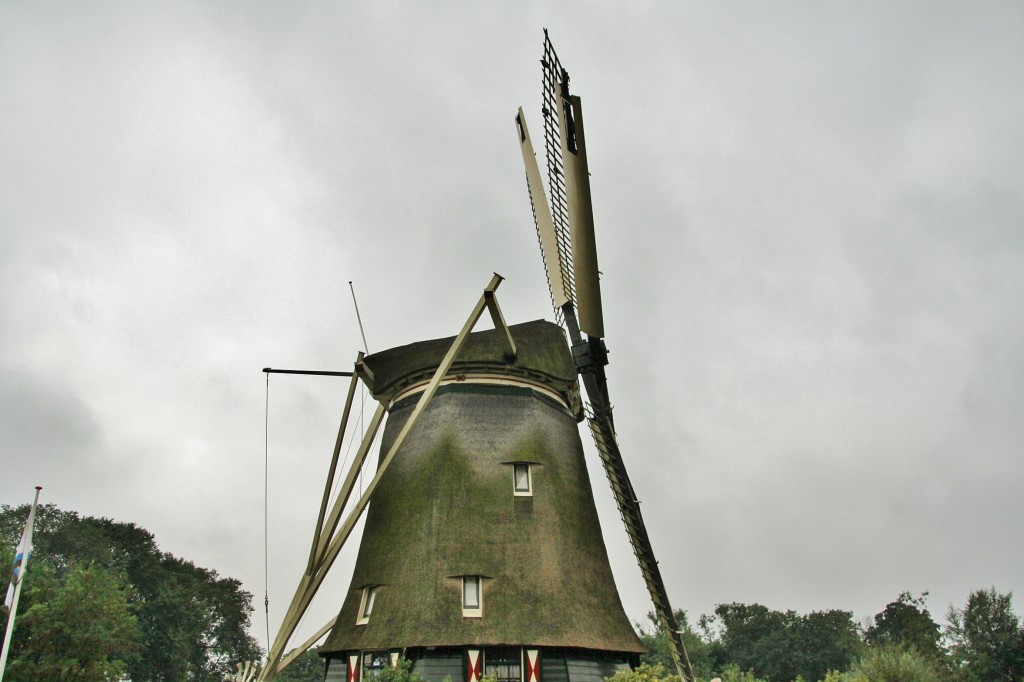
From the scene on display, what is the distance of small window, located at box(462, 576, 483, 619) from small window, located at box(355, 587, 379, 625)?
1885 millimetres

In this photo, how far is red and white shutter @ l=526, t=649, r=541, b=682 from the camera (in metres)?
13.8

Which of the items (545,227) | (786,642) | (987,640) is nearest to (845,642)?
(786,642)

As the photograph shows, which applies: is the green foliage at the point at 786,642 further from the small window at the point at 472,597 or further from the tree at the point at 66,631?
the small window at the point at 472,597

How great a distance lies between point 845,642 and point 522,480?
47338 mm

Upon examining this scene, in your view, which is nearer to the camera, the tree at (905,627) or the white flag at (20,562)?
the white flag at (20,562)

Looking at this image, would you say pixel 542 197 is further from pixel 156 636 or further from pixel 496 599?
pixel 156 636

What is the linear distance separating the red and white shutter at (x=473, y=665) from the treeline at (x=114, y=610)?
20.4m

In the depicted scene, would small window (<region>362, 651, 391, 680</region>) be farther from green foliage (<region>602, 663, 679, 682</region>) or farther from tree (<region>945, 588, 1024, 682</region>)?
tree (<region>945, 588, 1024, 682</region>)

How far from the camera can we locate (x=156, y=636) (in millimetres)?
42594

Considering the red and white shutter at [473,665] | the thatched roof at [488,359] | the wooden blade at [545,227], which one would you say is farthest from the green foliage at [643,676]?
the wooden blade at [545,227]

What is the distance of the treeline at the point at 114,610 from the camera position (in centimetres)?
2723

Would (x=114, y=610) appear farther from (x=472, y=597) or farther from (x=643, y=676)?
(x=643, y=676)

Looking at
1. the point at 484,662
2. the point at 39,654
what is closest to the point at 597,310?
the point at 484,662

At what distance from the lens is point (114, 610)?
29.1 meters
